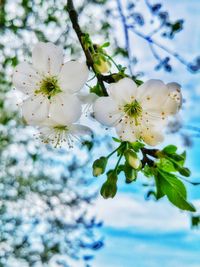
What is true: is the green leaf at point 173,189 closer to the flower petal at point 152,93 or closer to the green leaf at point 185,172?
the green leaf at point 185,172

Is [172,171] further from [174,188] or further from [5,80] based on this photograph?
[5,80]

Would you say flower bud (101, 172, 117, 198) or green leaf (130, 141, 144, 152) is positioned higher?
green leaf (130, 141, 144, 152)

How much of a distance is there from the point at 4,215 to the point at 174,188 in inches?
139

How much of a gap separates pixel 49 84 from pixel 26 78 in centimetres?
6

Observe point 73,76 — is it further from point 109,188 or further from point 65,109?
point 109,188

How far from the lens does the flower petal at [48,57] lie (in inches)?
37.7

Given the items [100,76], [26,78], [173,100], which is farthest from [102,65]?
[26,78]

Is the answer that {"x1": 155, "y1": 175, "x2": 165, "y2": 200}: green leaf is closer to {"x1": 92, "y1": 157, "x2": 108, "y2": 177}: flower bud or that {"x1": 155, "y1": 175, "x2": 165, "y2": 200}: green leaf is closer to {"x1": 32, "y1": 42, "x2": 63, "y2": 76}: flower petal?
{"x1": 92, "y1": 157, "x2": 108, "y2": 177}: flower bud

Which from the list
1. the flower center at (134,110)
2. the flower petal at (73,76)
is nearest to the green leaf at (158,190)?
the flower center at (134,110)

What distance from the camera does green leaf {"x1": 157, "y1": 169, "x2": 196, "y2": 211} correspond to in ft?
2.83

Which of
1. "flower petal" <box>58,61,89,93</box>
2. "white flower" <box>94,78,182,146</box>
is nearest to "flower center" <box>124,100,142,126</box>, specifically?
"white flower" <box>94,78,182,146</box>

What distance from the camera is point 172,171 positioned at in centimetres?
93

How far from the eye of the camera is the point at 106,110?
865 millimetres

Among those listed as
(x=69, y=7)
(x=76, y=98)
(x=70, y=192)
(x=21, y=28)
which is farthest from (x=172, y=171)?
(x=70, y=192)
